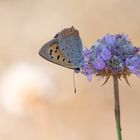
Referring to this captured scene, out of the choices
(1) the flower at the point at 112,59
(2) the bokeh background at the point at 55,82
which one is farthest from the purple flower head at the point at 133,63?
(2) the bokeh background at the point at 55,82

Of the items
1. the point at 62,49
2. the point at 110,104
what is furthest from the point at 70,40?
the point at 110,104

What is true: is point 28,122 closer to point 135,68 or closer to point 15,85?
point 15,85

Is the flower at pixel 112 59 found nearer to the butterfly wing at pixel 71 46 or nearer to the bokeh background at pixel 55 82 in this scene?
the butterfly wing at pixel 71 46

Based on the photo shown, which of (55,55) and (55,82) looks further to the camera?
(55,82)

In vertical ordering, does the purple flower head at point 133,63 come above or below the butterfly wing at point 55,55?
below

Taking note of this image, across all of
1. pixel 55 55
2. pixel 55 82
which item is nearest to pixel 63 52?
pixel 55 55

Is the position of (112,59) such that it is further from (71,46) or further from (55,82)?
(55,82)
